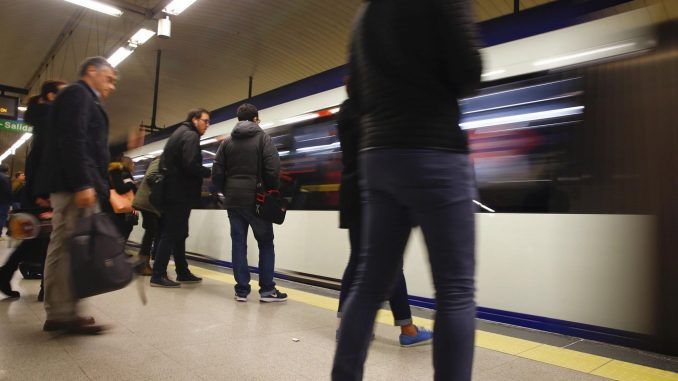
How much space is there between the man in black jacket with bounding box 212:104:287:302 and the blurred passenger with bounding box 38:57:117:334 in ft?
3.73

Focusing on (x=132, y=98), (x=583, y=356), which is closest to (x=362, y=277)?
(x=583, y=356)

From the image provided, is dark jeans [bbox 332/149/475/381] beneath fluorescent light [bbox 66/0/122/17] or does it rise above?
beneath

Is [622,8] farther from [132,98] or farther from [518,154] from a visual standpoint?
[132,98]

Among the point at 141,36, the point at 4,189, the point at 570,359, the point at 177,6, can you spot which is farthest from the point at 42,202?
the point at 4,189

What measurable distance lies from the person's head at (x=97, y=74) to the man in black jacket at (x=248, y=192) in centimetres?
109

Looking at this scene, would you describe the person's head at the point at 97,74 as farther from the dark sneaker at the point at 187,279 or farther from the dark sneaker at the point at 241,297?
the dark sneaker at the point at 187,279

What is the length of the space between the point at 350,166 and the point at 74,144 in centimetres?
140

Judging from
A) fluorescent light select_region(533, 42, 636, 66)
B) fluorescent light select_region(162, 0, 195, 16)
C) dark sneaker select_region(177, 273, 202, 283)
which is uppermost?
fluorescent light select_region(162, 0, 195, 16)

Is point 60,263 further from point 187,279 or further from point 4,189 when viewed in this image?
point 4,189

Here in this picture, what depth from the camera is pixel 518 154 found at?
300cm

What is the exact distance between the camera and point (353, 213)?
7.75 feet

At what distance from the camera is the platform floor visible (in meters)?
1.97

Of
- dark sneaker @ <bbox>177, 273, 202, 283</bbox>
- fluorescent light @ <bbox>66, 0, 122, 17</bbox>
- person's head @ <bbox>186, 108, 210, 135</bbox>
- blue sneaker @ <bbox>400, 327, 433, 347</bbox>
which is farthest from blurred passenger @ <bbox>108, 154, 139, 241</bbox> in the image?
fluorescent light @ <bbox>66, 0, 122, 17</bbox>

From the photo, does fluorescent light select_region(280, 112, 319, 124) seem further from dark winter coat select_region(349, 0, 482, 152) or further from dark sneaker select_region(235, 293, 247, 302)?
A: dark winter coat select_region(349, 0, 482, 152)
